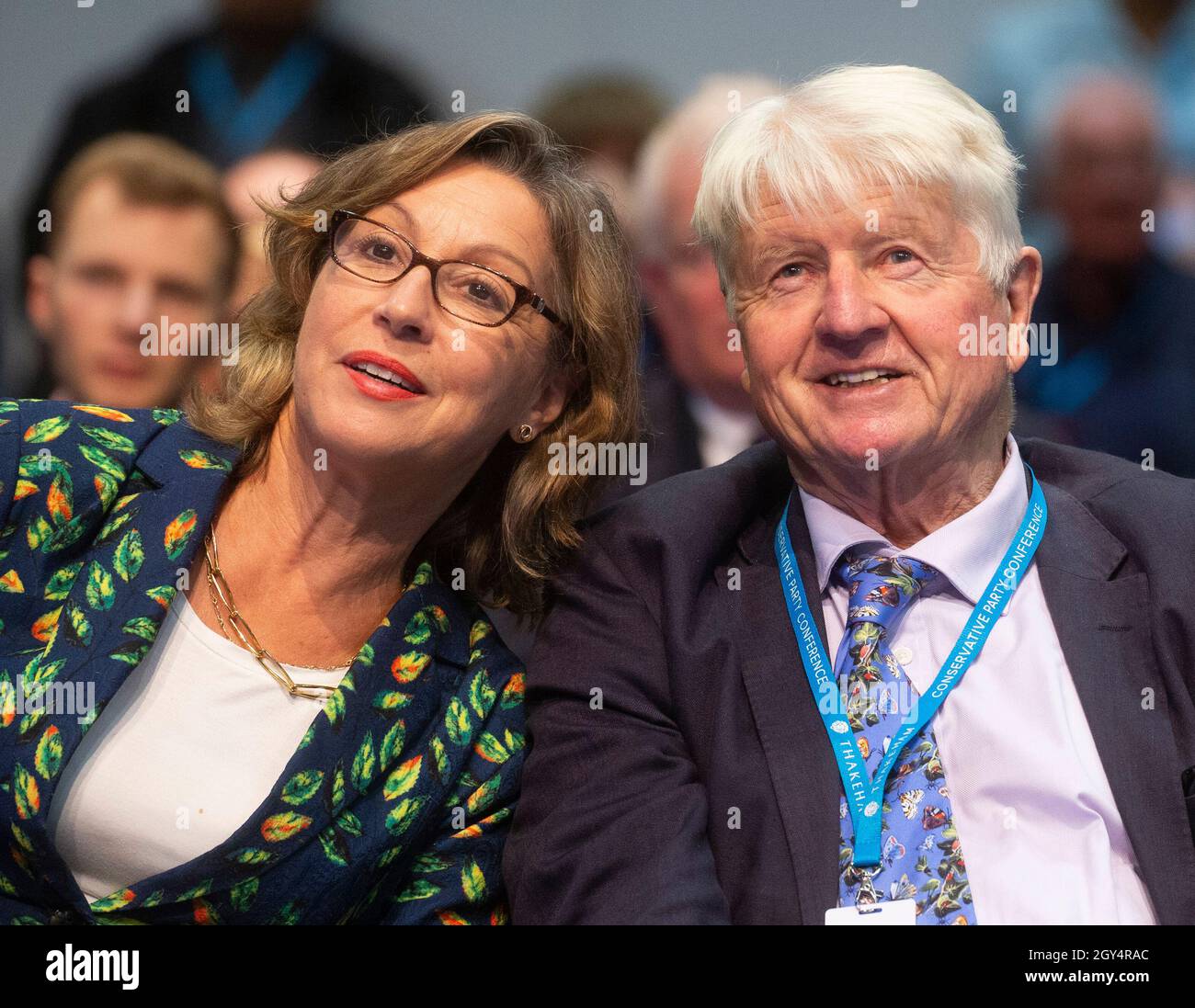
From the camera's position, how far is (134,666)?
2.00m

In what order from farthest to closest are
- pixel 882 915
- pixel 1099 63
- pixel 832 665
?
pixel 1099 63, pixel 832 665, pixel 882 915

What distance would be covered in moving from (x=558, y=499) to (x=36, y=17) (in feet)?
7.57

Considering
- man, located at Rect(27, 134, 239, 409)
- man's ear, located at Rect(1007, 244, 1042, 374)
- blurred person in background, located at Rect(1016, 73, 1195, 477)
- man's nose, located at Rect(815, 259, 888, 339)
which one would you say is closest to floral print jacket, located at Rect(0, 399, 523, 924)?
man's nose, located at Rect(815, 259, 888, 339)

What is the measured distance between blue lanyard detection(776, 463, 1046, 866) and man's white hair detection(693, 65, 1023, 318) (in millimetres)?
445

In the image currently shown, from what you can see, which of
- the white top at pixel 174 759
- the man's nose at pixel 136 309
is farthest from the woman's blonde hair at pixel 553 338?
the man's nose at pixel 136 309

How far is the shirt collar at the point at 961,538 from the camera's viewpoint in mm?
2121

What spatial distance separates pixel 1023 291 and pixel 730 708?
0.89 meters

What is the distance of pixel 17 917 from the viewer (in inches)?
78.1

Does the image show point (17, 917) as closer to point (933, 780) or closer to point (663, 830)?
point (663, 830)

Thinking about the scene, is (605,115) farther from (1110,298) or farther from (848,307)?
(848,307)

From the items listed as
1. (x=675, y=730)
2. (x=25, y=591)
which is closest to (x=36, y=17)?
(x=25, y=591)

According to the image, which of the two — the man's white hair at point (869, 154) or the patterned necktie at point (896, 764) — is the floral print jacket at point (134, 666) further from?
the man's white hair at point (869, 154)

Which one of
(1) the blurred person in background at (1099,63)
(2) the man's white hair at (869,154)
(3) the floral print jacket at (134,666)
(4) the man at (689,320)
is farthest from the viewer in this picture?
(1) the blurred person in background at (1099,63)

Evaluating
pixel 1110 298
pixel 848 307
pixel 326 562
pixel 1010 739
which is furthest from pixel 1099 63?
pixel 326 562
